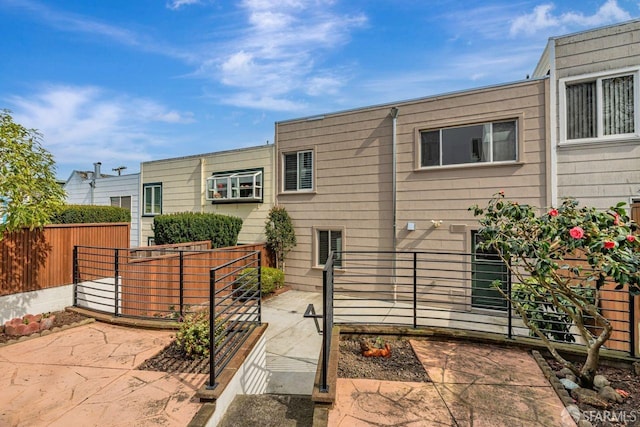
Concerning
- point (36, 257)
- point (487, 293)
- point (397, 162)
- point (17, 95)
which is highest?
point (17, 95)

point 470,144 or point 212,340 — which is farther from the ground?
point 470,144

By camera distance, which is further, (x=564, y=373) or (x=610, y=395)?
(x=564, y=373)

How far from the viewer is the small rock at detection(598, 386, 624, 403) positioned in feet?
8.55

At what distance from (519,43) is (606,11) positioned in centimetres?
147

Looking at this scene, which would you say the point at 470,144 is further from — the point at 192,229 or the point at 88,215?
the point at 88,215

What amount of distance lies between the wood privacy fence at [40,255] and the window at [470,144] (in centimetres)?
777

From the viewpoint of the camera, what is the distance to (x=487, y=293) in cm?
724

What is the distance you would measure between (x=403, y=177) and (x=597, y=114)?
4.03m

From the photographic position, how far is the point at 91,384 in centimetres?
305

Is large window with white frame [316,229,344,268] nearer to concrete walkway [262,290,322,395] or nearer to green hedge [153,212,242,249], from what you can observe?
concrete walkway [262,290,322,395]

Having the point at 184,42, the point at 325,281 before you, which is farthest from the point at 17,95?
the point at 325,281

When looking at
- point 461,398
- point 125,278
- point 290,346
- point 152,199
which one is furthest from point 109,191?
point 461,398

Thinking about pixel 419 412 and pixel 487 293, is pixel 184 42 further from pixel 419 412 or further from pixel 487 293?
pixel 487 293

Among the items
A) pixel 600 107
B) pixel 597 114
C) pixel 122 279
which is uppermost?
pixel 600 107
